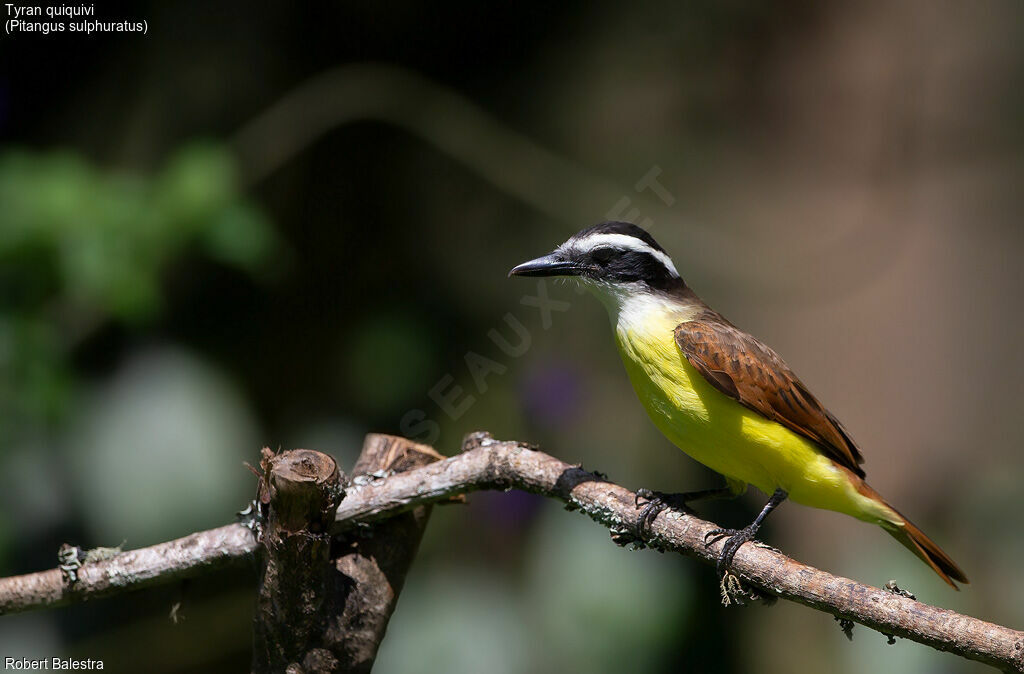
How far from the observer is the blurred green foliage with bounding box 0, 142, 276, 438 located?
441 centimetres

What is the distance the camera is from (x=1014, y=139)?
672 centimetres

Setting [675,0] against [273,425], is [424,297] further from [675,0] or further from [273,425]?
[675,0]

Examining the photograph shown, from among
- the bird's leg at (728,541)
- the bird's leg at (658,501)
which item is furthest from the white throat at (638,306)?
the bird's leg at (728,541)

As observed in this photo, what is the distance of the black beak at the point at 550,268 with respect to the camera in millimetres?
4277

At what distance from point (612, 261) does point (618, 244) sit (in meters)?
0.10

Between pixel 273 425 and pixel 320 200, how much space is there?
1610 millimetres

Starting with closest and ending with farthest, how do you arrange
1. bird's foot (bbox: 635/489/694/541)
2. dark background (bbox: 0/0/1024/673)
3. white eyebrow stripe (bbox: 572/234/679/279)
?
bird's foot (bbox: 635/489/694/541)
white eyebrow stripe (bbox: 572/234/679/279)
dark background (bbox: 0/0/1024/673)

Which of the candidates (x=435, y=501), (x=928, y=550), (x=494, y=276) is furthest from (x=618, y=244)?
(x=494, y=276)

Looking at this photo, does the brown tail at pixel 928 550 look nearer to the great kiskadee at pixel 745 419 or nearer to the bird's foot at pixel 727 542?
the great kiskadee at pixel 745 419

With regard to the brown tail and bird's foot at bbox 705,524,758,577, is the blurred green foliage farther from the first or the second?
the brown tail

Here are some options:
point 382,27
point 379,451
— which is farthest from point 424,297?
point 379,451

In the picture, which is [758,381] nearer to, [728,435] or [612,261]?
[728,435]

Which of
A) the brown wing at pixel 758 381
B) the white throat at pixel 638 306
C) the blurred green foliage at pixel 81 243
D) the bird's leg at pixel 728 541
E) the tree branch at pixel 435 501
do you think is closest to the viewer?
the bird's leg at pixel 728 541

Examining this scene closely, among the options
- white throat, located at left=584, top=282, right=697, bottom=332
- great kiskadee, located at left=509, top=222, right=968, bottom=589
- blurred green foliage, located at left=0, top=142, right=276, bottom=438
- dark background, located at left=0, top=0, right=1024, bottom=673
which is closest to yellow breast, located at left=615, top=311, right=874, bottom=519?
great kiskadee, located at left=509, top=222, right=968, bottom=589
